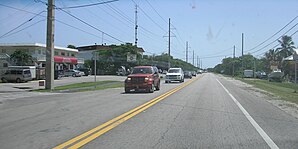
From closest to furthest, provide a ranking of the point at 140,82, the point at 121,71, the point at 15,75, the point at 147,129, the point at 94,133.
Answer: the point at 94,133, the point at 147,129, the point at 140,82, the point at 15,75, the point at 121,71

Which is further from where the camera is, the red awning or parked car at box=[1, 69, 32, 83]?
the red awning

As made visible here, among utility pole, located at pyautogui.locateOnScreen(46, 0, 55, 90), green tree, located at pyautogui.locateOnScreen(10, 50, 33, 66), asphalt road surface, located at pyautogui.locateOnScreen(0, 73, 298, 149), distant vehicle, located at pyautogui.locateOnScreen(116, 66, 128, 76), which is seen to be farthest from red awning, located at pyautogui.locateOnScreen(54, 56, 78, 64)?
asphalt road surface, located at pyautogui.locateOnScreen(0, 73, 298, 149)

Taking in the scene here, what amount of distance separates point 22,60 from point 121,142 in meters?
56.0

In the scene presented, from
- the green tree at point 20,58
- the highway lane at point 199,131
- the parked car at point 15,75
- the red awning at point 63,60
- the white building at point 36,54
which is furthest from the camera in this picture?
the red awning at point 63,60

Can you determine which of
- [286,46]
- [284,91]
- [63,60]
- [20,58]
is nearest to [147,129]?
Result: [284,91]

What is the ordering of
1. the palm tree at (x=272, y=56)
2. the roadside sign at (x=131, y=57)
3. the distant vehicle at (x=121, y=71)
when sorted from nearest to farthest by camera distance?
the distant vehicle at (x=121, y=71) < the roadside sign at (x=131, y=57) < the palm tree at (x=272, y=56)

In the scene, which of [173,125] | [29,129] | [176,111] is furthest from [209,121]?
[29,129]

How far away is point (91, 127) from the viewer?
32.1ft

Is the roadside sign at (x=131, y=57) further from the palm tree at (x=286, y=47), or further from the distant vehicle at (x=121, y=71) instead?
the palm tree at (x=286, y=47)

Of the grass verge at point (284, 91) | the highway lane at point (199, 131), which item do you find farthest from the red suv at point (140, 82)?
the highway lane at point (199, 131)

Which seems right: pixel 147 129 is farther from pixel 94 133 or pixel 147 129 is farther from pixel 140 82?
pixel 140 82

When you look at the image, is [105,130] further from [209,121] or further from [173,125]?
[209,121]

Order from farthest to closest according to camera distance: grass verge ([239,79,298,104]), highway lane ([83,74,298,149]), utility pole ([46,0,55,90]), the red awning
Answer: the red awning
utility pole ([46,0,55,90])
grass verge ([239,79,298,104])
highway lane ([83,74,298,149])

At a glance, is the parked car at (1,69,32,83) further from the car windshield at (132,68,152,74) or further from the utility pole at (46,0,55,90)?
the car windshield at (132,68,152,74)
